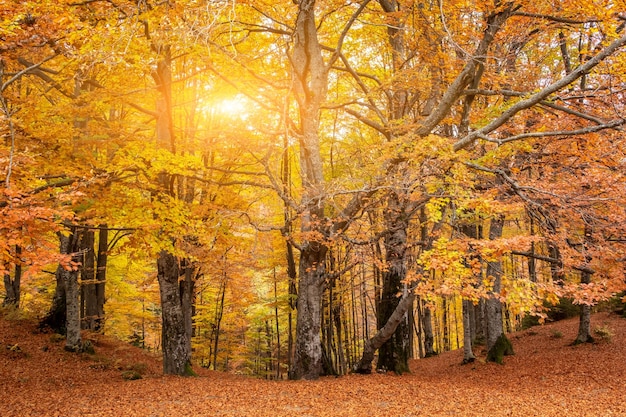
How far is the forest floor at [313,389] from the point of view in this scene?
22.9 ft

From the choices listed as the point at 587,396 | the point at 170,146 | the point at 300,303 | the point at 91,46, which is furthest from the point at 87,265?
the point at 587,396

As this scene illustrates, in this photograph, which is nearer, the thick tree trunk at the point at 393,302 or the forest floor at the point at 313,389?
the forest floor at the point at 313,389

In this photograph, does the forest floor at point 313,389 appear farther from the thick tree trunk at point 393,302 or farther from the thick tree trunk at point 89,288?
the thick tree trunk at point 89,288

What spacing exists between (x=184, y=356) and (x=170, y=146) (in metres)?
6.08

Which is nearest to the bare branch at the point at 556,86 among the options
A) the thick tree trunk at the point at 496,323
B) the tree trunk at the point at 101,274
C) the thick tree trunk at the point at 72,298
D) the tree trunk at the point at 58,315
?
the thick tree trunk at the point at 496,323

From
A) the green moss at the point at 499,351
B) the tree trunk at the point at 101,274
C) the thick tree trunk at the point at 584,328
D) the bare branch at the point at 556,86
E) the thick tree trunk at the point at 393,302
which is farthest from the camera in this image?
the tree trunk at the point at 101,274

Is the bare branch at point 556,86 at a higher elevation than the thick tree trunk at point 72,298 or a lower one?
higher

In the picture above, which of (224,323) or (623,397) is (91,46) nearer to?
(623,397)

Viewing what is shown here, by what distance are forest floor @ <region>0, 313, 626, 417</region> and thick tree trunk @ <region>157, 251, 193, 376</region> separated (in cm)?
82

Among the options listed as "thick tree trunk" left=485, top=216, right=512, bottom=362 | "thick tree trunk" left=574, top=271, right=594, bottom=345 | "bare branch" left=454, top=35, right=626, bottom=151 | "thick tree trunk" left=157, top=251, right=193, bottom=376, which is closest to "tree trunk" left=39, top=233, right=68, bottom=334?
"thick tree trunk" left=157, top=251, right=193, bottom=376

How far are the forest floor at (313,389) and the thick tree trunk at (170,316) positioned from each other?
82 cm

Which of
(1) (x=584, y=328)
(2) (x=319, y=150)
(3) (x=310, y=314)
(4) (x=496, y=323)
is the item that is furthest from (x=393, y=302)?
(1) (x=584, y=328)

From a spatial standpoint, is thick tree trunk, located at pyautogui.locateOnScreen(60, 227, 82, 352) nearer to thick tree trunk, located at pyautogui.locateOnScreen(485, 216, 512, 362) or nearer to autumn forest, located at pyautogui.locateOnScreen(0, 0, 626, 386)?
autumn forest, located at pyautogui.locateOnScreen(0, 0, 626, 386)

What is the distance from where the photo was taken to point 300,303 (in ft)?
34.7
